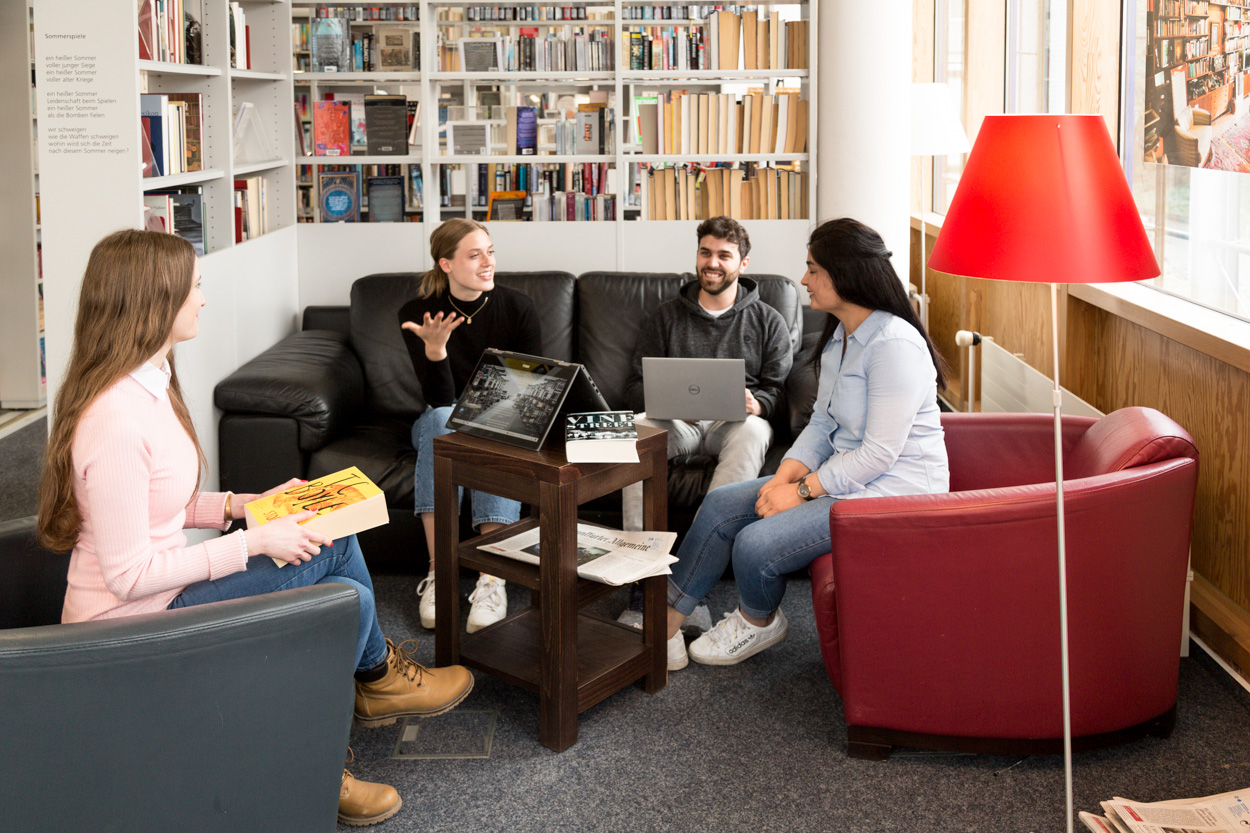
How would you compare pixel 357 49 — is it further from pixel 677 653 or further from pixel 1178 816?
pixel 1178 816

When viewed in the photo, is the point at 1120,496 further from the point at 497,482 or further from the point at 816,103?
the point at 816,103

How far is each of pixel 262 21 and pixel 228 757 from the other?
3732 millimetres

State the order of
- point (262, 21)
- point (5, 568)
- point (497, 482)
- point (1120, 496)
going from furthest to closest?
point (262, 21)
point (497, 482)
point (1120, 496)
point (5, 568)

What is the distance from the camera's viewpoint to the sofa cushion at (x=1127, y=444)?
2340 millimetres

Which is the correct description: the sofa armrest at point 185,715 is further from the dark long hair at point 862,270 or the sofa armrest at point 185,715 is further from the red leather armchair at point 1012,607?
the dark long hair at point 862,270

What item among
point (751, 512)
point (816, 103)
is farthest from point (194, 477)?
point (816, 103)

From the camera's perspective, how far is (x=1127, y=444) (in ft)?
7.88

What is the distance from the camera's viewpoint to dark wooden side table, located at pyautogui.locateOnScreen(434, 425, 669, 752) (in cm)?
242

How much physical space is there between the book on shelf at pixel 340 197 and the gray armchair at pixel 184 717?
3.43 m

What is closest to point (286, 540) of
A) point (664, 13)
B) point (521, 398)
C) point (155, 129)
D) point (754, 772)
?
point (521, 398)

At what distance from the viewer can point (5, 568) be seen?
2.02 m

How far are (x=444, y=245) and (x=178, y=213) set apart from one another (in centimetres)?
88

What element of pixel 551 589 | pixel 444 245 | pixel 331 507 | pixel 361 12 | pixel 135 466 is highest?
pixel 361 12

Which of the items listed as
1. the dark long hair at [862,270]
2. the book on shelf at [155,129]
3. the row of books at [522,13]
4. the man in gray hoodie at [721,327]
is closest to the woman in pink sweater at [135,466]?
the dark long hair at [862,270]
